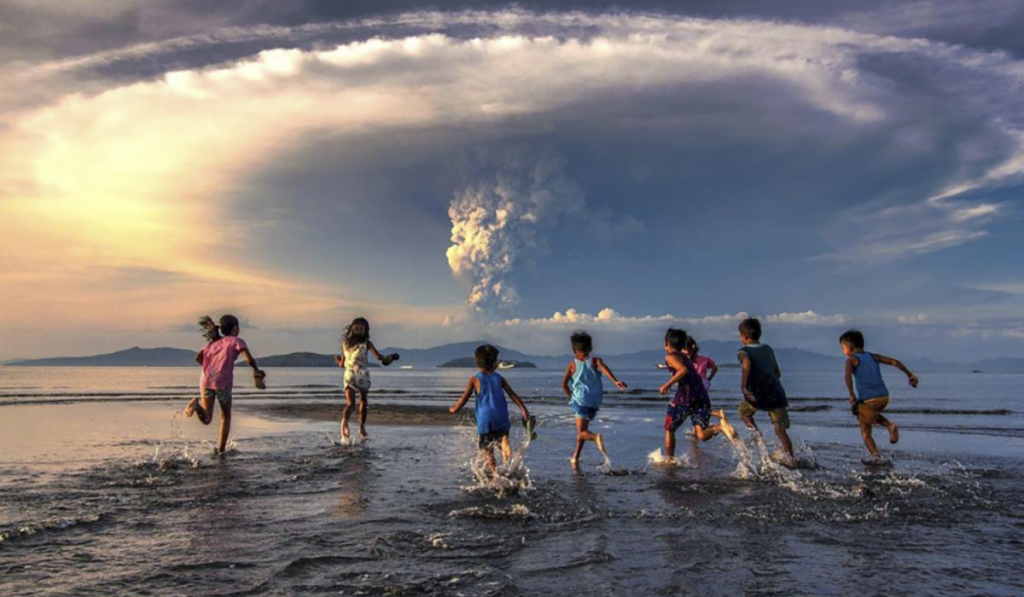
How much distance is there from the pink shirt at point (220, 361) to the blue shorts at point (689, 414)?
302 inches

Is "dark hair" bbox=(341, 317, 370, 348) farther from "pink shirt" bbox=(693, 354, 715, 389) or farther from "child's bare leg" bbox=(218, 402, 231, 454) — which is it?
"pink shirt" bbox=(693, 354, 715, 389)

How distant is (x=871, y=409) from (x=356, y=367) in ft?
33.3

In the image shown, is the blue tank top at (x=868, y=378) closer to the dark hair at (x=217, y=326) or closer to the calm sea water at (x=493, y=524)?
the calm sea water at (x=493, y=524)

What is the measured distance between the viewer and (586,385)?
1049 cm

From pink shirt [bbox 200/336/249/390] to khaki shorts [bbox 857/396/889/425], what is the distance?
11114 mm

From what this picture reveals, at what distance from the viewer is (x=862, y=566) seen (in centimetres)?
507

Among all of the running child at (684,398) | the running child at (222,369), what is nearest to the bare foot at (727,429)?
the running child at (684,398)

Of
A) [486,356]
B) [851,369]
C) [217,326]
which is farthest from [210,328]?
[851,369]

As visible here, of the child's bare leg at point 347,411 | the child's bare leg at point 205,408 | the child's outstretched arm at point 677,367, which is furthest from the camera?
the child's bare leg at point 347,411

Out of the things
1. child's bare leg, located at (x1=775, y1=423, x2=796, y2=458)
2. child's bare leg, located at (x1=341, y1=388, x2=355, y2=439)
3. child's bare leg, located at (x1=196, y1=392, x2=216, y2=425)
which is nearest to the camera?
child's bare leg, located at (x1=775, y1=423, x2=796, y2=458)

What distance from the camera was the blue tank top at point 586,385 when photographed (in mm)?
10500

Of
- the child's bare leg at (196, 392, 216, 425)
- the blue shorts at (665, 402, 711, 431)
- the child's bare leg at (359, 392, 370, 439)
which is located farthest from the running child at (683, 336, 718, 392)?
the child's bare leg at (196, 392, 216, 425)

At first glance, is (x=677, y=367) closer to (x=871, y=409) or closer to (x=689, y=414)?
(x=689, y=414)

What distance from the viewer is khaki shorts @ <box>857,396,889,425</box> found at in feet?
36.9
